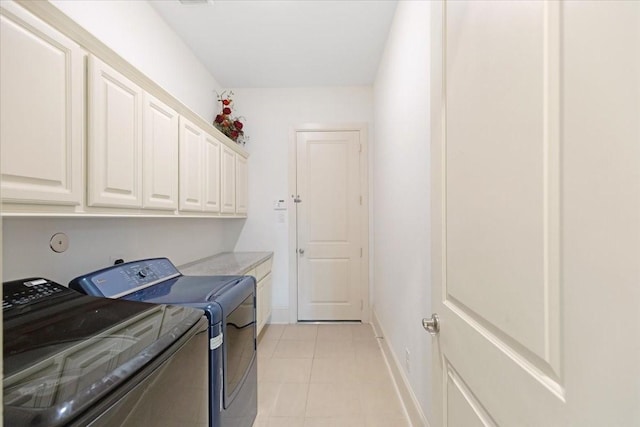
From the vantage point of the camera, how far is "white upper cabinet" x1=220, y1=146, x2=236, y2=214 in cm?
264

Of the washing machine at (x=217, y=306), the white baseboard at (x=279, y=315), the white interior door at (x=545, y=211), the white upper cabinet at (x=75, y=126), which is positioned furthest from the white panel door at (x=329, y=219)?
the white interior door at (x=545, y=211)

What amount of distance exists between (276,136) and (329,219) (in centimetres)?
116

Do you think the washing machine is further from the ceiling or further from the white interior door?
the ceiling

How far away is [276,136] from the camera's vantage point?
350 centimetres

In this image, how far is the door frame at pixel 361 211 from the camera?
11.4 ft

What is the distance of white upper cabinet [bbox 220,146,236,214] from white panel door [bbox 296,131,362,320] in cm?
82

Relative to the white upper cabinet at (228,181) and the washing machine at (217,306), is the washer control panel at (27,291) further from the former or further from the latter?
the white upper cabinet at (228,181)

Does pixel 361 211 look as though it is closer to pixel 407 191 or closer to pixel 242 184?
pixel 242 184

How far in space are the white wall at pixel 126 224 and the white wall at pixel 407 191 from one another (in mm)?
1696

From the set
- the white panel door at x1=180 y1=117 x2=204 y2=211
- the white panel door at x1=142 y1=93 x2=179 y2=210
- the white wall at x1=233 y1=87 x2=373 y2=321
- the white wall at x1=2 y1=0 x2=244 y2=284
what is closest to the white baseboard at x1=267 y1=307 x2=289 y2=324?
the white wall at x1=233 y1=87 x2=373 y2=321

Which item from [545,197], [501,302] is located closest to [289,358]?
[501,302]

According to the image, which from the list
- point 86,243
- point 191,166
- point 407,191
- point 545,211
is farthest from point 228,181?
point 545,211

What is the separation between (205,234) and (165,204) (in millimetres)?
1280

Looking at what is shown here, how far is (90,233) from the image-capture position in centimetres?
153
